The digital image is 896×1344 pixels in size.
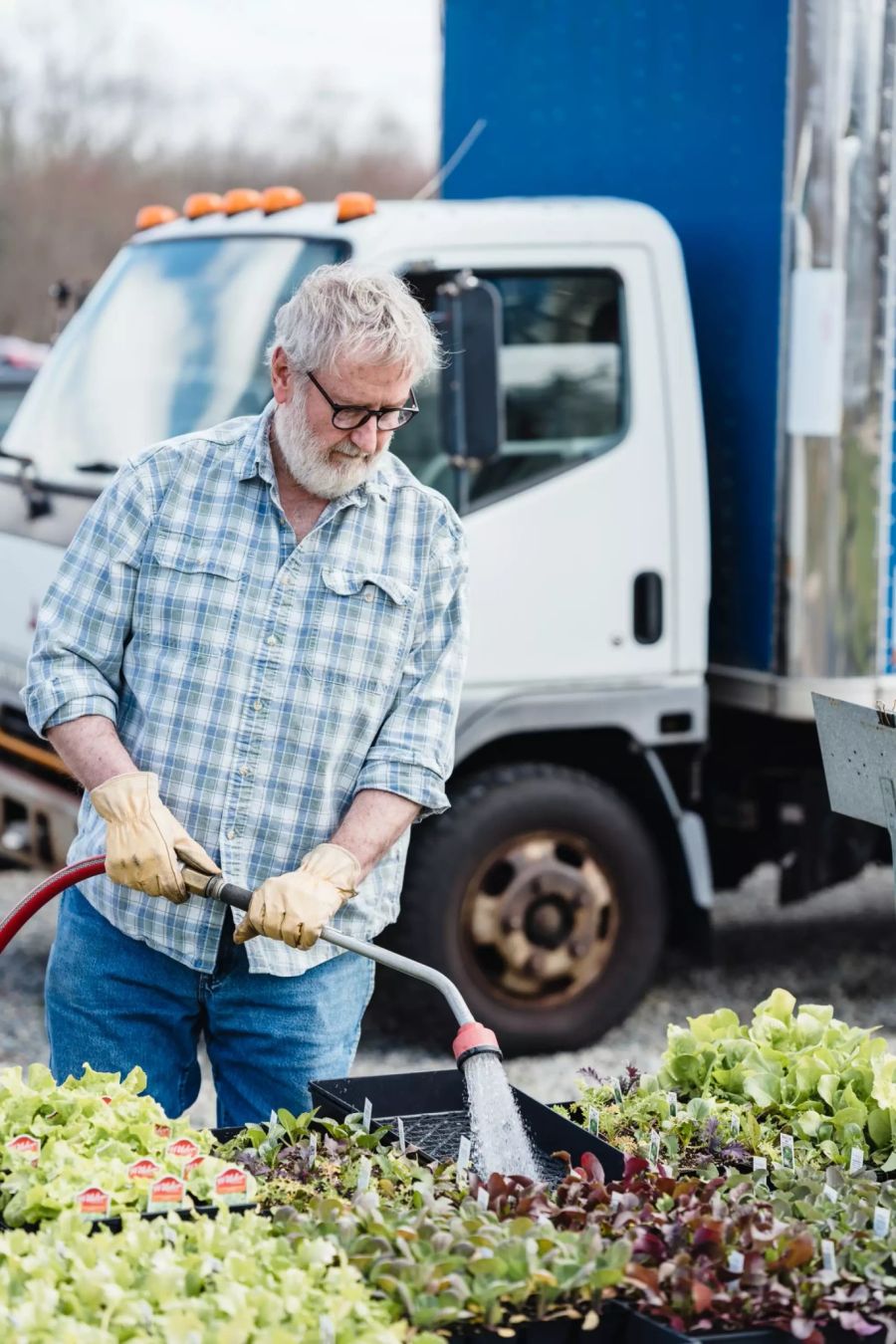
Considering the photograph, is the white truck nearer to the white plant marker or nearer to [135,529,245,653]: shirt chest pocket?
[135,529,245,653]: shirt chest pocket

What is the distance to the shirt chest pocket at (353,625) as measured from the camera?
10.2 ft

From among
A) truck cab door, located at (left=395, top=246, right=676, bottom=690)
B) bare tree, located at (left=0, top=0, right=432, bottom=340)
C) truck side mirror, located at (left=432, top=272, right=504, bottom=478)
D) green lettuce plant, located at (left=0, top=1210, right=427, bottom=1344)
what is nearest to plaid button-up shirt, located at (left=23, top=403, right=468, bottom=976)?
green lettuce plant, located at (left=0, top=1210, right=427, bottom=1344)

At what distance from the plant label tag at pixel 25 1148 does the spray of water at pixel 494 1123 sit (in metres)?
0.58

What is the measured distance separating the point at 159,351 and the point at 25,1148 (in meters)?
3.57

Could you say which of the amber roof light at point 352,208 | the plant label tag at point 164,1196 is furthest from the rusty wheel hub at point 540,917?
the plant label tag at point 164,1196

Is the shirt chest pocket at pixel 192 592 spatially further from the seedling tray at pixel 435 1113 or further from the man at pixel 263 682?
the seedling tray at pixel 435 1113

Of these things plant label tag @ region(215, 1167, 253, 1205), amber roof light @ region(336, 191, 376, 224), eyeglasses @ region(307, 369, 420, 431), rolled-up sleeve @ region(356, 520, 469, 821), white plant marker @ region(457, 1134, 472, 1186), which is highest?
amber roof light @ region(336, 191, 376, 224)

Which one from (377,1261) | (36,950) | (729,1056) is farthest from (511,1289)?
(36,950)

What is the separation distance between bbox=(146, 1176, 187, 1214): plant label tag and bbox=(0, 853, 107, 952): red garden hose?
573 millimetres

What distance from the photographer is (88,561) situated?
3059 millimetres

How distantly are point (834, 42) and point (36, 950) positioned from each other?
13.5 ft

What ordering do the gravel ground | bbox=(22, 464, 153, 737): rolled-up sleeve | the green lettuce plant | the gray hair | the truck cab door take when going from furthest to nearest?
the gravel ground
the truck cab door
bbox=(22, 464, 153, 737): rolled-up sleeve
the gray hair
the green lettuce plant

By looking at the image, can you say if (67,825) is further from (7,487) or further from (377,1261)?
(377,1261)

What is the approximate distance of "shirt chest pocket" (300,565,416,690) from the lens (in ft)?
10.2
